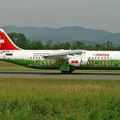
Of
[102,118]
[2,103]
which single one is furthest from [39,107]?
[102,118]

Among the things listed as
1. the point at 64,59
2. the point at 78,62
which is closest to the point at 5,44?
the point at 64,59

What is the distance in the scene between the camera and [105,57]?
48688 mm

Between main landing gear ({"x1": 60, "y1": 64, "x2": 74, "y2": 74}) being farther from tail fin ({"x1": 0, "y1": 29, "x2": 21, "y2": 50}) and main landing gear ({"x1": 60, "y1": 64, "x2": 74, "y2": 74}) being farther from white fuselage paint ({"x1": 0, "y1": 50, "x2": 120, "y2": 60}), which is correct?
tail fin ({"x1": 0, "y1": 29, "x2": 21, "y2": 50})

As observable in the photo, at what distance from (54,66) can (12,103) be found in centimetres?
3514

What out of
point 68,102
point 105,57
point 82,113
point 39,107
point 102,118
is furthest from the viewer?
point 105,57

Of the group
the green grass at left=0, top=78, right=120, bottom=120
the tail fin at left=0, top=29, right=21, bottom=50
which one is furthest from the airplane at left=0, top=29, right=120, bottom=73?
the green grass at left=0, top=78, right=120, bottom=120

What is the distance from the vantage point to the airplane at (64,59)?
48594 millimetres

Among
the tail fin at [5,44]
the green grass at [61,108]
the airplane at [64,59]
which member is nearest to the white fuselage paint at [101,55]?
the airplane at [64,59]

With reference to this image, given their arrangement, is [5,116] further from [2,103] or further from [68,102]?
[68,102]

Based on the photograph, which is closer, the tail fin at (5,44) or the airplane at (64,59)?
the airplane at (64,59)

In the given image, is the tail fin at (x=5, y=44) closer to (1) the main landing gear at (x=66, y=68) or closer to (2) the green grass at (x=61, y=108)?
(1) the main landing gear at (x=66, y=68)

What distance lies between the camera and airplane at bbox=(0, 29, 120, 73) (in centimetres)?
4859

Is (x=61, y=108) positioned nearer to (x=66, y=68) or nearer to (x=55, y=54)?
(x=66, y=68)

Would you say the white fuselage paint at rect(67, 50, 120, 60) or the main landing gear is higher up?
the white fuselage paint at rect(67, 50, 120, 60)
